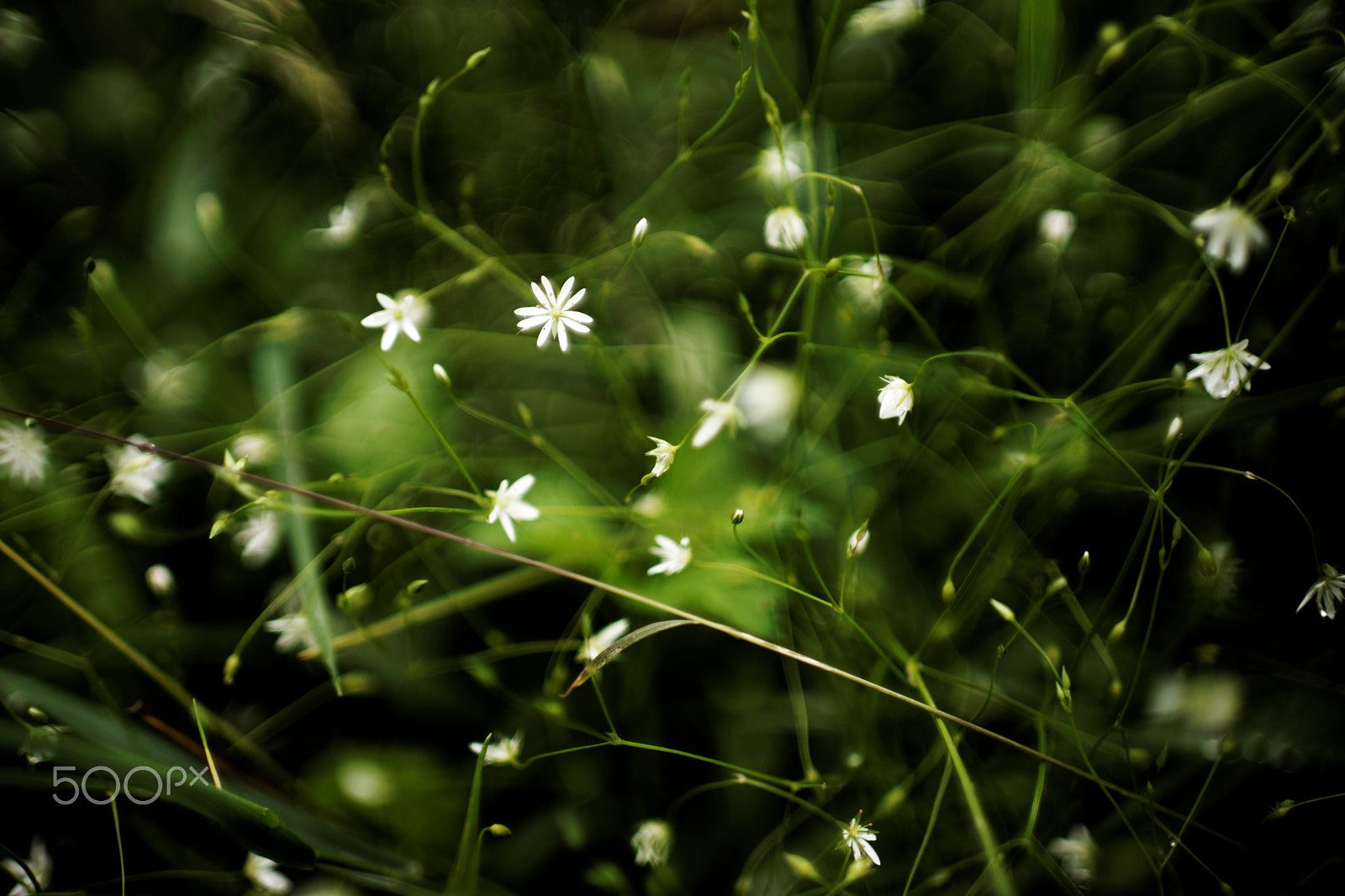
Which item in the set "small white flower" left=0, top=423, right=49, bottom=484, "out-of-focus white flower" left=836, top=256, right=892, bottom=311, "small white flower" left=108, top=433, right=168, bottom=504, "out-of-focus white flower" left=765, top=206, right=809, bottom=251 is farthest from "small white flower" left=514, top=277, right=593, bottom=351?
"small white flower" left=0, top=423, right=49, bottom=484

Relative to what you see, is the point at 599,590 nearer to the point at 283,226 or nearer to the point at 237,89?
the point at 283,226

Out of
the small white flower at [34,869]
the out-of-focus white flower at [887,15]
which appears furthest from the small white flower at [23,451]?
the out-of-focus white flower at [887,15]

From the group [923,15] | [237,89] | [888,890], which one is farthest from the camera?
[237,89]

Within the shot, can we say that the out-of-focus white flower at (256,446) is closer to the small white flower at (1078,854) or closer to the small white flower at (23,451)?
the small white flower at (23,451)

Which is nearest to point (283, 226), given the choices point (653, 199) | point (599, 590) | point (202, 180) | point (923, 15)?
point (202, 180)

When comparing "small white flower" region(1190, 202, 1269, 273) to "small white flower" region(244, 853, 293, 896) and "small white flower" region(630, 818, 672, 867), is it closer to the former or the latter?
"small white flower" region(630, 818, 672, 867)


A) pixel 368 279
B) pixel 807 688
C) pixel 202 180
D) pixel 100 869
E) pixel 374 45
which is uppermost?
pixel 374 45
